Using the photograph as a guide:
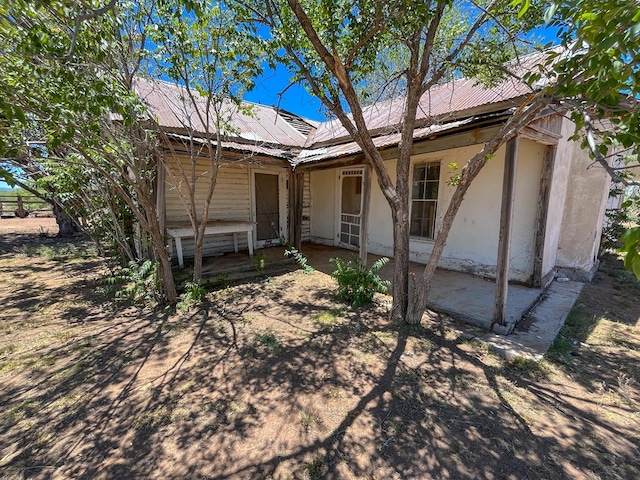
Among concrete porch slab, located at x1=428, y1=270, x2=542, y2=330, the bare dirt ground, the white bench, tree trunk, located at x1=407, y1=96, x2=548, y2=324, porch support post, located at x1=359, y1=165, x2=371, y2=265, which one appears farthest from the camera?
the white bench

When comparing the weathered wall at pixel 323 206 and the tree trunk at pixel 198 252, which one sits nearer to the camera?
the tree trunk at pixel 198 252

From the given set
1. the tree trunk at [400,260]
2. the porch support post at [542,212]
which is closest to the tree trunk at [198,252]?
the tree trunk at [400,260]

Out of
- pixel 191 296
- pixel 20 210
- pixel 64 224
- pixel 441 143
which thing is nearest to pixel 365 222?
pixel 441 143

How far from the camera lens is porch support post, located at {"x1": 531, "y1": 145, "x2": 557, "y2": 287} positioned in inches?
196

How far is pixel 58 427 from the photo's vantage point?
229 cm

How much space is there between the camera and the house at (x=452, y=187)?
15.3 feet

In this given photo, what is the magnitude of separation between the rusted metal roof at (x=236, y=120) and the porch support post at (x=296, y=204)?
104 centimetres

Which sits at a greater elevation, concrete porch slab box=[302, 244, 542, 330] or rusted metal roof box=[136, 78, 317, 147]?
rusted metal roof box=[136, 78, 317, 147]

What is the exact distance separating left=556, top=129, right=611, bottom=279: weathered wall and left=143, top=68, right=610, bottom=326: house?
16mm

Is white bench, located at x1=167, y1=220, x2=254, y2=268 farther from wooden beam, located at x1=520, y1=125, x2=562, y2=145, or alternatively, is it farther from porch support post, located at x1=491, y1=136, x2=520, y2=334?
wooden beam, located at x1=520, y1=125, x2=562, y2=145

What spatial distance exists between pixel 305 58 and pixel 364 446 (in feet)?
14.1

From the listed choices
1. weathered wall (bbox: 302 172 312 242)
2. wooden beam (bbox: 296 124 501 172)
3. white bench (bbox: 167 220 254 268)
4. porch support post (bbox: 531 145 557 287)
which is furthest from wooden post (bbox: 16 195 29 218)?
porch support post (bbox: 531 145 557 287)

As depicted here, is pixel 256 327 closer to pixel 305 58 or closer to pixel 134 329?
pixel 134 329

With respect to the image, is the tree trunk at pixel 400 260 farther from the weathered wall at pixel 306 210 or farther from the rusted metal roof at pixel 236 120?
the weathered wall at pixel 306 210
